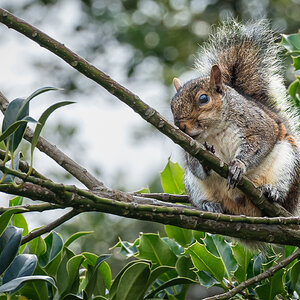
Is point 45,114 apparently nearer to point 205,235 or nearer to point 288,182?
point 205,235

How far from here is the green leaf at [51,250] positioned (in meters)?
1.47

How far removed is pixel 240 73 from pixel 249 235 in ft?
3.73

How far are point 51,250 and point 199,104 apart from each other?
0.88 m

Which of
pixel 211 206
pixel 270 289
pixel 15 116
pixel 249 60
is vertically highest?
pixel 249 60

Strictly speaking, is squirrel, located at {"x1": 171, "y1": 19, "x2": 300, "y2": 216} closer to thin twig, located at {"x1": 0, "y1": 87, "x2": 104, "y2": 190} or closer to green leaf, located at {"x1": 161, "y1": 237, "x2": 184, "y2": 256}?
green leaf, located at {"x1": 161, "y1": 237, "x2": 184, "y2": 256}

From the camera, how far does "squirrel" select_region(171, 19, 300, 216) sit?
2.01 meters

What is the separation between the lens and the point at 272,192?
1926 mm

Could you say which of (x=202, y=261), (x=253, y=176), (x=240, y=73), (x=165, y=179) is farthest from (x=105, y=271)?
(x=240, y=73)

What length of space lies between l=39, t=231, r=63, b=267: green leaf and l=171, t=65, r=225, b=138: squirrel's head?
2.21ft

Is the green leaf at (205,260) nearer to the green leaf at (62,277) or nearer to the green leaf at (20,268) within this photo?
the green leaf at (62,277)

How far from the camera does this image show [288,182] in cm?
202

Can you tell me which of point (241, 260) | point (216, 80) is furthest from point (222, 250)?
point (216, 80)

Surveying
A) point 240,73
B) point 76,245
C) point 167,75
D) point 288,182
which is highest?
point 167,75

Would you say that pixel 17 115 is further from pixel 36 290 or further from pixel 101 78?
pixel 36 290
